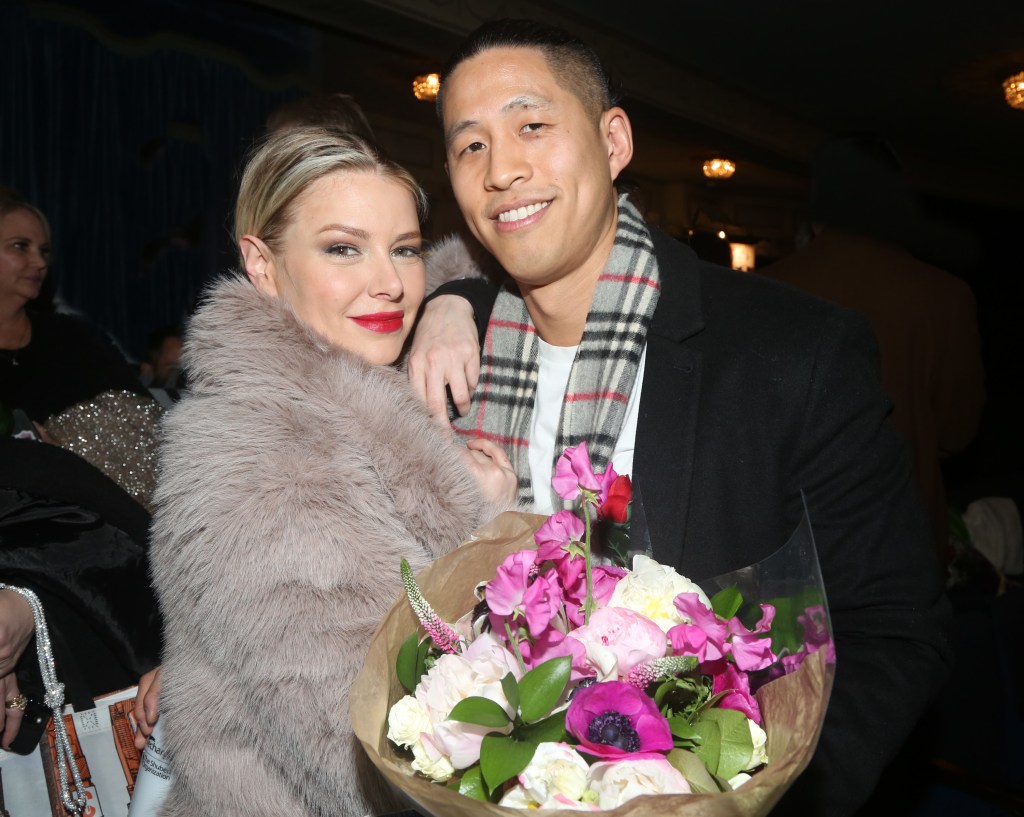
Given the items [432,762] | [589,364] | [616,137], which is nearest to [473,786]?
[432,762]

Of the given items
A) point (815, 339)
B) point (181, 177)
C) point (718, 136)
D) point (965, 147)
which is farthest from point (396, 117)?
point (965, 147)

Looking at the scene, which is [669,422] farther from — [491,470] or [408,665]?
[408,665]

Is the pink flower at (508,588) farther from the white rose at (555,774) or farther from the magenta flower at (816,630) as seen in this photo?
the magenta flower at (816,630)

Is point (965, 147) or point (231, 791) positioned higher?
point (965, 147)

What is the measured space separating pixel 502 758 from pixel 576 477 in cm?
31

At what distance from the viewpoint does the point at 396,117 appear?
21.6 feet

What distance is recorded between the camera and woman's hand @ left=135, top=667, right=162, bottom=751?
1.63m

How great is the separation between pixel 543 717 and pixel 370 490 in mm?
651

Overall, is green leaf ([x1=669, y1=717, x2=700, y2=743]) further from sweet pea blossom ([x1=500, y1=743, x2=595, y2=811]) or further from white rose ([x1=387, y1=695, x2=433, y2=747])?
white rose ([x1=387, y1=695, x2=433, y2=747])

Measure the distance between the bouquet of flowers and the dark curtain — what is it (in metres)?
3.82

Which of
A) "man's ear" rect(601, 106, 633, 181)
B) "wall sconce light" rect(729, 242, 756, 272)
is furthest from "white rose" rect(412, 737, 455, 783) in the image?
"wall sconce light" rect(729, 242, 756, 272)

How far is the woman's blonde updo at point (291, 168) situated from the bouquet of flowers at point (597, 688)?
100cm

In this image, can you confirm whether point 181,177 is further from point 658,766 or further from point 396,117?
point 658,766

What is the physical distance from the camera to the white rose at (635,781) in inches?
26.8
